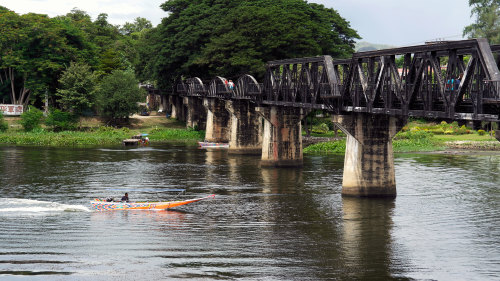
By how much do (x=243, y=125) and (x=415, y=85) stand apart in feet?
182

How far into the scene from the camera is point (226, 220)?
A: 44.9m

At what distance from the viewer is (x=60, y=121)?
4744 inches

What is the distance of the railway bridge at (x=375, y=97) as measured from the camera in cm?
3616

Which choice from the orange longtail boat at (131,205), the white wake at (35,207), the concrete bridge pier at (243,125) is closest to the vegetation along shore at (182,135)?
the concrete bridge pier at (243,125)

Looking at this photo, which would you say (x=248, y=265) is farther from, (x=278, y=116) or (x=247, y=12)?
(x=247, y=12)

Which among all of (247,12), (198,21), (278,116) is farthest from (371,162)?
(198,21)

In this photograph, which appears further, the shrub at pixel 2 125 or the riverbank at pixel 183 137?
the shrub at pixel 2 125

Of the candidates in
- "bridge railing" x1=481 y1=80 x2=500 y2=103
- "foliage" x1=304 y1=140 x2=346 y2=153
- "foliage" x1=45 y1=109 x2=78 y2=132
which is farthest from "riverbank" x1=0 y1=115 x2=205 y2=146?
"bridge railing" x1=481 y1=80 x2=500 y2=103

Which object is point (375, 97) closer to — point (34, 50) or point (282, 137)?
point (282, 137)

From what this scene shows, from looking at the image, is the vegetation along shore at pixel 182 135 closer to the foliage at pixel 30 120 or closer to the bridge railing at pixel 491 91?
the foliage at pixel 30 120

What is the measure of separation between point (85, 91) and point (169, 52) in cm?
1743

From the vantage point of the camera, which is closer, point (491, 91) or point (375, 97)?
point (491, 91)

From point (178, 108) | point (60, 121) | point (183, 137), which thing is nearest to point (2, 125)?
point (60, 121)

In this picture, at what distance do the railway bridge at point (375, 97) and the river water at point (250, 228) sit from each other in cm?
366
